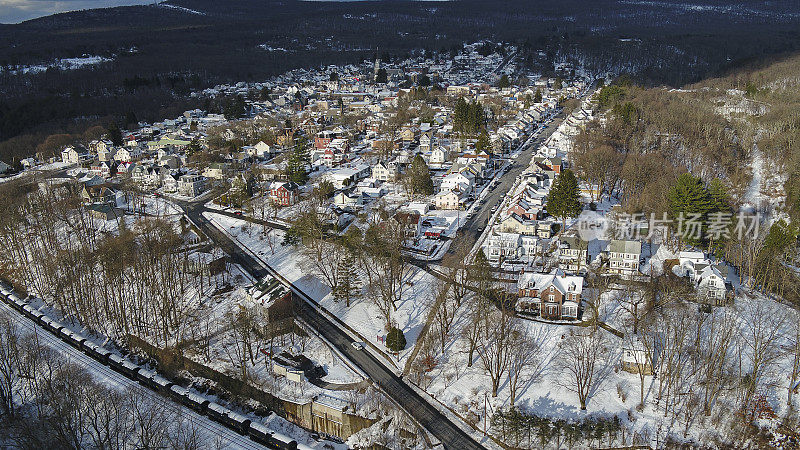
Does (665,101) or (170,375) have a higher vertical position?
(665,101)

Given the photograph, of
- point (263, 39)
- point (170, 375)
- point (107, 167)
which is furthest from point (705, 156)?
point (263, 39)

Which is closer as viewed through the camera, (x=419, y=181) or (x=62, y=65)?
(x=419, y=181)

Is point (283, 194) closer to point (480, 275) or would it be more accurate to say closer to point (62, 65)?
point (480, 275)

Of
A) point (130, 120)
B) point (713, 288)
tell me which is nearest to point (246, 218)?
point (713, 288)

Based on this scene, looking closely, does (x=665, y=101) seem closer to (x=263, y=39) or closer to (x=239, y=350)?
(x=239, y=350)

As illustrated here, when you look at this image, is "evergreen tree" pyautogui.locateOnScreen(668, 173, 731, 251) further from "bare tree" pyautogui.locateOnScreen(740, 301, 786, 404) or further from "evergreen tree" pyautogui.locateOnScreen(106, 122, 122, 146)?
"evergreen tree" pyautogui.locateOnScreen(106, 122, 122, 146)

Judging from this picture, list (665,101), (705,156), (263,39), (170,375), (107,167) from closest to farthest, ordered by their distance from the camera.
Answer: (170,375), (705,156), (107,167), (665,101), (263,39)
